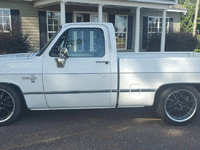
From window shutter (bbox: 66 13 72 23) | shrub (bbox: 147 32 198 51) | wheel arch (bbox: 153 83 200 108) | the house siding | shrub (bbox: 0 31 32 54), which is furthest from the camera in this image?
shrub (bbox: 147 32 198 51)

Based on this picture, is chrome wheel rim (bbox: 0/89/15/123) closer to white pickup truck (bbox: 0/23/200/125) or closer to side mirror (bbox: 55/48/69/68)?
white pickup truck (bbox: 0/23/200/125)

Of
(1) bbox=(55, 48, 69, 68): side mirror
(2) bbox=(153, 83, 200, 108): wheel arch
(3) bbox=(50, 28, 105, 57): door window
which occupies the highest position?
(3) bbox=(50, 28, 105, 57): door window

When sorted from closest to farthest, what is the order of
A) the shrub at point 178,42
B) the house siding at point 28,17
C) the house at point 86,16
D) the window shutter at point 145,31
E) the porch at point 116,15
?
the house at point 86,16
the house siding at point 28,17
the porch at point 116,15
the shrub at point 178,42
the window shutter at point 145,31

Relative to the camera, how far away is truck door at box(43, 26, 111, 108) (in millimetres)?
3861

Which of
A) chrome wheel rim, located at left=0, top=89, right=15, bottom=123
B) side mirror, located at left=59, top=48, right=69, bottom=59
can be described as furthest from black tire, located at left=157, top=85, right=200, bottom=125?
chrome wheel rim, located at left=0, top=89, right=15, bottom=123

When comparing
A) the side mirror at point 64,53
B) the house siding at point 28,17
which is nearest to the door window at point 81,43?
the side mirror at point 64,53

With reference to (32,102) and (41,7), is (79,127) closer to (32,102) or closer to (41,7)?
(32,102)

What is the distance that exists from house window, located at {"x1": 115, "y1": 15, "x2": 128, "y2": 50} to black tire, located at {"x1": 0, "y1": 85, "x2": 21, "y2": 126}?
11.0m

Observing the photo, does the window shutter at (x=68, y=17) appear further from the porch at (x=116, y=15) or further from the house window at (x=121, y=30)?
the house window at (x=121, y=30)

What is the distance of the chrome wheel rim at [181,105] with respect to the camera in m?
4.16

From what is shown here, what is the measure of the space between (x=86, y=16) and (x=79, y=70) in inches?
386

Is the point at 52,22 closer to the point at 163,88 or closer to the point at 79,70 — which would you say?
the point at 79,70

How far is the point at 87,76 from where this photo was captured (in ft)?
12.7

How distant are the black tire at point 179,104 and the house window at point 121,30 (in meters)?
10.5
